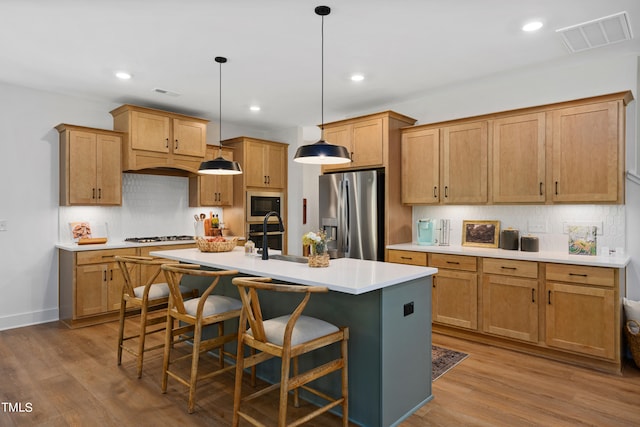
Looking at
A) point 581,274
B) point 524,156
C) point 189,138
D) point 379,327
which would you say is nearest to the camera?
point 379,327

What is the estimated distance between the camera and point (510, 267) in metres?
3.71

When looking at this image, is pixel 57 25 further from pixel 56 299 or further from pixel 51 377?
pixel 56 299

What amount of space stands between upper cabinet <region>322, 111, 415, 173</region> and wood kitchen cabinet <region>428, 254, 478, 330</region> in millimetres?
1355

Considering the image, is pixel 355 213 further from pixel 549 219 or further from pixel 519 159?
pixel 549 219

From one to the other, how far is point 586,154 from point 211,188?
4.57 meters

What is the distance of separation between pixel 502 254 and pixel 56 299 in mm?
5004

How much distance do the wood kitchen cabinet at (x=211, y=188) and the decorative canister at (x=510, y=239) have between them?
3.82m

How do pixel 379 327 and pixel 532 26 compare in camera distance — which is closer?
pixel 379 327

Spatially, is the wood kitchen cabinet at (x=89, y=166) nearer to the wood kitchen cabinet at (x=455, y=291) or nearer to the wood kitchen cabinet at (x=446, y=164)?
the wood kitchen cabinet at (x=446, y=164)

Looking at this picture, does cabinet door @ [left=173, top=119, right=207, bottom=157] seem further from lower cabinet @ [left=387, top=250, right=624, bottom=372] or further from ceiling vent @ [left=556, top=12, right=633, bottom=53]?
ceiling vent @ [left=556, top=12, right=633, bottom=53]

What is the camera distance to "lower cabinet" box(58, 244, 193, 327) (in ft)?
14.3

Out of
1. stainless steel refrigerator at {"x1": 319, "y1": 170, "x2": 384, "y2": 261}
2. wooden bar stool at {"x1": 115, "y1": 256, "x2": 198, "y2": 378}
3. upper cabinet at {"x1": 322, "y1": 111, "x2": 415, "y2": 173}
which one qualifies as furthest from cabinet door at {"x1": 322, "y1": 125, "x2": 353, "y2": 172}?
wooden bar stool at {"x1": 115, "y1": 256, "x2": 198, "y2": 378}

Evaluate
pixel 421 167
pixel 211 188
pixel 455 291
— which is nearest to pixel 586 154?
pixel 421 167

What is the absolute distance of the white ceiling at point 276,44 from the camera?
2775 mm
